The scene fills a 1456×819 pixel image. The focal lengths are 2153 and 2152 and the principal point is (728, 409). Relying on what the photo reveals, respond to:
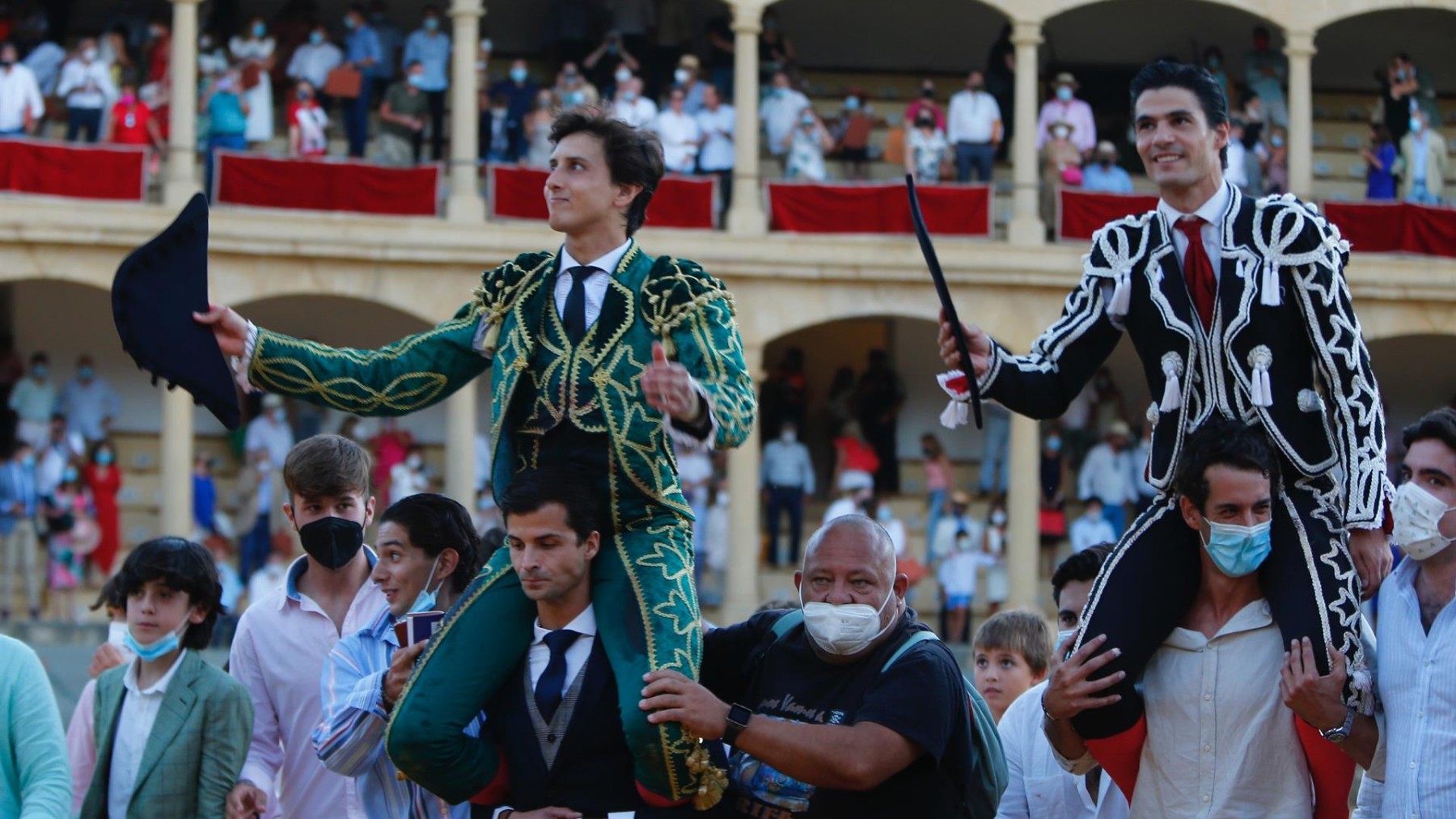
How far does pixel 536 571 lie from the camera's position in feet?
15.8

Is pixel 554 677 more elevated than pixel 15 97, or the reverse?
pixel 15 97

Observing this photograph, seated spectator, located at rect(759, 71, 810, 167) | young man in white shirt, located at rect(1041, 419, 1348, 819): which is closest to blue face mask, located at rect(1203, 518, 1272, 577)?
young man in white shirt, located at rect(1041, 419, 1348, 819)

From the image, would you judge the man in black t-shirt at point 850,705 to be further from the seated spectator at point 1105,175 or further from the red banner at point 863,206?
the seated spectator at point 1105,175

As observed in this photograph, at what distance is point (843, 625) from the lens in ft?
16.8

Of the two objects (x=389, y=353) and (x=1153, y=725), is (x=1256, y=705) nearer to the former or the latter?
(x=1153, y=725)

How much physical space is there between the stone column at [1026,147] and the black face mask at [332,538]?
16993mm

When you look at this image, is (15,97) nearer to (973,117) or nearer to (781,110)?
(781,110)

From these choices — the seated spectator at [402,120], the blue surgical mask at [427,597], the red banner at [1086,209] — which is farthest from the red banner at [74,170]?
the blue surgical mask at [427,597]

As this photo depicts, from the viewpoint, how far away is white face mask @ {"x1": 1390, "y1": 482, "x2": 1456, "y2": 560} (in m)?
4.91

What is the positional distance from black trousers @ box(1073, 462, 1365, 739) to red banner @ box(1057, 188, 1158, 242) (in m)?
16.9

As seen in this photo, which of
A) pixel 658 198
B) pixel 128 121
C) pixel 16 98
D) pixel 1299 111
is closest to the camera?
pixel 16 98

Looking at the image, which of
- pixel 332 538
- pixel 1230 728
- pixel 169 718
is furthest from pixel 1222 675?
pixel 169 718

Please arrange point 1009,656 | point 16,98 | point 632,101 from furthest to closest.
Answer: point 632,101, point 16,98, point 1009,656

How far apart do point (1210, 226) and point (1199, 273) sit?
124 mm
